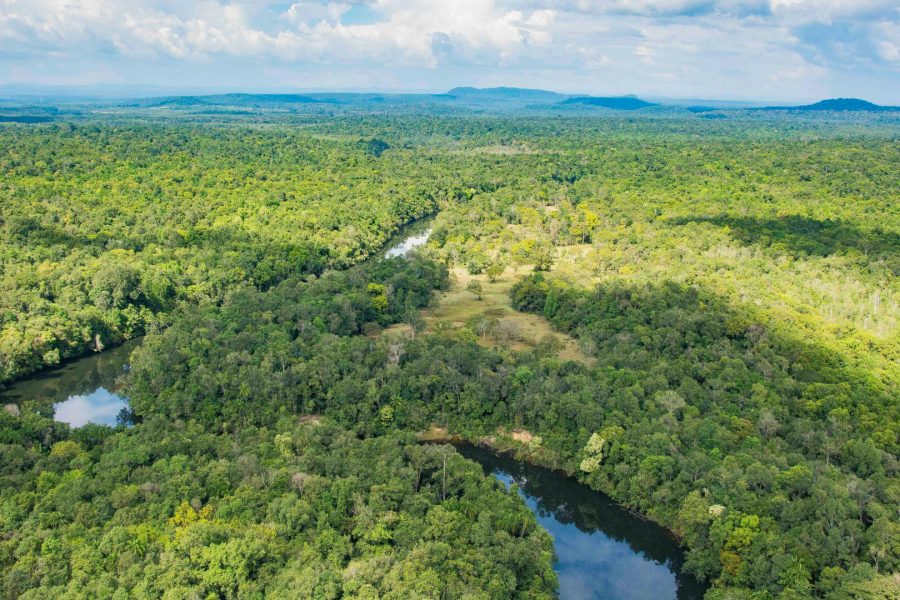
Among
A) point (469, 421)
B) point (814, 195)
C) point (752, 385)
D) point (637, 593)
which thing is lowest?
point (637, 593)

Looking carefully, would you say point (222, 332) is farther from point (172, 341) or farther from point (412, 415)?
point (412, 415)

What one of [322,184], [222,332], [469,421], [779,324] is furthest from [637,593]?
[322,184]

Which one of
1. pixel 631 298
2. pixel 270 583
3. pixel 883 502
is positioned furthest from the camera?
pixel 631 298

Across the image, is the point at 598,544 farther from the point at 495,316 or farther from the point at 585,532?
the point at 495,316

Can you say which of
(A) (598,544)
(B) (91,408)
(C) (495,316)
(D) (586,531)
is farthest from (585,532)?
(B) (91,408)

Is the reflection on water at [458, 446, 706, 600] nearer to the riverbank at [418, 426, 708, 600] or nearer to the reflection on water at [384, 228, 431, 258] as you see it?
the riverbank at [418, 426, 708, 600]

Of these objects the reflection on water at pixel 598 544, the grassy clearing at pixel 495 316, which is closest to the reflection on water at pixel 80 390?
the grassy clearing at pixel 495 316

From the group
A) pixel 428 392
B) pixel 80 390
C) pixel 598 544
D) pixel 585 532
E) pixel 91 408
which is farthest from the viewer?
pixel 80 390
